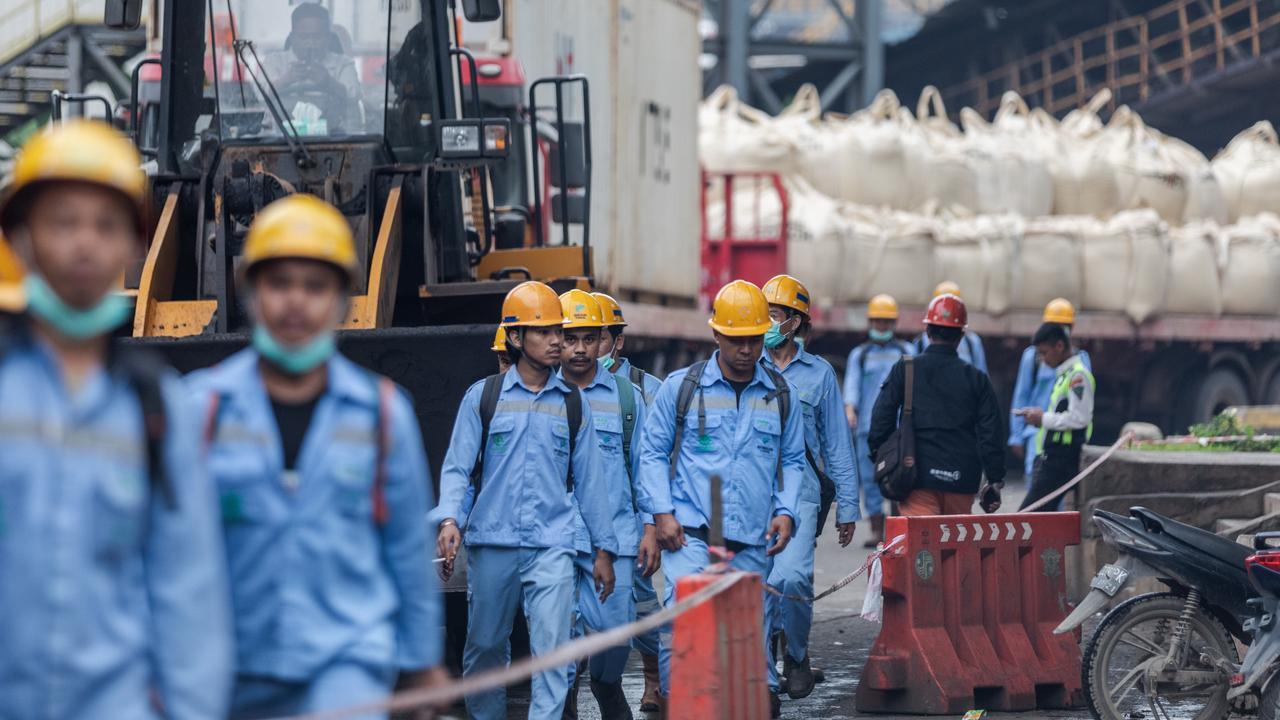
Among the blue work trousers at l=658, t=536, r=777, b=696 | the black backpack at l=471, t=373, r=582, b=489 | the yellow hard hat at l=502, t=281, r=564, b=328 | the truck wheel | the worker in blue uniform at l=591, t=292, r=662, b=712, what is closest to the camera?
the black backpack at l=471, t=373, r=582, b=489

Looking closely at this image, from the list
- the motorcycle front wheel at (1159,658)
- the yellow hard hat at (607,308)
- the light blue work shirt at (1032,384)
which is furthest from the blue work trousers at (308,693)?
the light blue work shirt at (1032,384)

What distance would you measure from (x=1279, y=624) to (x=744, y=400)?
7.17 ft

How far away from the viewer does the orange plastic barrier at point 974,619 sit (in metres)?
8.31

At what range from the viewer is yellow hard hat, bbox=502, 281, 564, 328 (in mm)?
7406

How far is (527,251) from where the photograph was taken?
11.2m

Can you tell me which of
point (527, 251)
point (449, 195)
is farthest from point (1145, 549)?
point (527, 251)

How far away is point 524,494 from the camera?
723 cm

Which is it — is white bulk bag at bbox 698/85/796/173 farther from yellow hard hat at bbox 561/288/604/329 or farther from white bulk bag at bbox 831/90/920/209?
yellow hard hat at bbox 561/288/604/329

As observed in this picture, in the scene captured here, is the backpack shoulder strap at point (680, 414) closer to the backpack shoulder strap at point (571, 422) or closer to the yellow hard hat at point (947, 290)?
the backpack shoulder strap at point (571, 422)

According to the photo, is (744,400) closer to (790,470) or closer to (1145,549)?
(790,470)

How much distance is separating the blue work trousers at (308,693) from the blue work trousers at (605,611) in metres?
3.57

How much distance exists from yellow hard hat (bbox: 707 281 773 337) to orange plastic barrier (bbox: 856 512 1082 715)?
1077 mm

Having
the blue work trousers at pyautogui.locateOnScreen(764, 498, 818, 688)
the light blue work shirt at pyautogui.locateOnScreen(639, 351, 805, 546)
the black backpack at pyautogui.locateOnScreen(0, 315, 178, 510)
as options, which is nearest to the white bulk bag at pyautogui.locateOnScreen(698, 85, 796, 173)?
the blue work trousers at pyautogui.locateOnScreen(764, 498, 818, 688)

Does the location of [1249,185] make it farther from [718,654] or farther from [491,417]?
[718,654]
